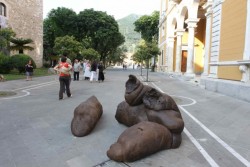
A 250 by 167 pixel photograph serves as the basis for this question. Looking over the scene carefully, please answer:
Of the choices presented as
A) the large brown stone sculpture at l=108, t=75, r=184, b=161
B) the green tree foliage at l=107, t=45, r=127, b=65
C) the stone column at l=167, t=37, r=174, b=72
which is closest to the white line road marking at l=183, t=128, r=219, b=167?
the large brown stone sculpture at l=108, t=75, r=184, b=161

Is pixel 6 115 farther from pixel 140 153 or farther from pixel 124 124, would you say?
pixel 140 153

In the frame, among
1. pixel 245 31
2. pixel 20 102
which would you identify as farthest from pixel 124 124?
pixel 245 31

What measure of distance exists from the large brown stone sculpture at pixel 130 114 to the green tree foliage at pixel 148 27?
45143 mm

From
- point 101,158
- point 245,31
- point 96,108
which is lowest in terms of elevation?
point 101,158

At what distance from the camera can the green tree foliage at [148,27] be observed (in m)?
50.3

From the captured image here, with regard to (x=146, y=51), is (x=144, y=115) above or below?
below

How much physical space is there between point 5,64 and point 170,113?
21276mm

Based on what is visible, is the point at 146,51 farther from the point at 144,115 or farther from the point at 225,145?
the point at 225,145

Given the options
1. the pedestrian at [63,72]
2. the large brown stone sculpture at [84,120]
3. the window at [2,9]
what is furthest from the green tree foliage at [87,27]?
the large brown stone sculpture at [84,120]

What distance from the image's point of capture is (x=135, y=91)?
5.50m

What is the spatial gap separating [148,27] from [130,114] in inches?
1846

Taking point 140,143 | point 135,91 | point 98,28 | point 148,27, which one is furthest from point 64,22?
point 140,143

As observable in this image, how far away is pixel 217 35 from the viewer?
14.0 metres

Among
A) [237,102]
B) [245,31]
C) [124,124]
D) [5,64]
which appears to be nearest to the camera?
[124,124]
